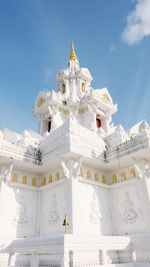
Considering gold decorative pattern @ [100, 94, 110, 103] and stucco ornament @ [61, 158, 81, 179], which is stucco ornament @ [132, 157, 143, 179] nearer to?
stucco ornament @ [61, 158, 81, 179]

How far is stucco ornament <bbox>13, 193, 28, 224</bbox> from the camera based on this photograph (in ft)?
46.7

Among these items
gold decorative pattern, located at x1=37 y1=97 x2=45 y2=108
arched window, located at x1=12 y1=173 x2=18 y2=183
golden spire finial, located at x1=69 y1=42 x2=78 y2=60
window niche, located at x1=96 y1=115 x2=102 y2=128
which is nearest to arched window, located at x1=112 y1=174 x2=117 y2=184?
arched window, located at x1=12 y1=173 x2=18 y2=183

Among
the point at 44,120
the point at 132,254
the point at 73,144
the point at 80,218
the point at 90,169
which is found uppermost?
the point at 44,120

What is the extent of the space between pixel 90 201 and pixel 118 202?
1968 mm

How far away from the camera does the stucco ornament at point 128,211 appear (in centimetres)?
1363

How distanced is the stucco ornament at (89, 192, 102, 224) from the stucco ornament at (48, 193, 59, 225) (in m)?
2.19

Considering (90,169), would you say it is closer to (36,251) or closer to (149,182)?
(149,182)

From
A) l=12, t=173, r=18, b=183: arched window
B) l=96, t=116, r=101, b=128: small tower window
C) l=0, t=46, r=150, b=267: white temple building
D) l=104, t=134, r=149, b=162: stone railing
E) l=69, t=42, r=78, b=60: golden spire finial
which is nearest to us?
l=0, t=46, r=150, b=267: white temple building

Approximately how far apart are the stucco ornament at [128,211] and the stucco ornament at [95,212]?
157 centimetres

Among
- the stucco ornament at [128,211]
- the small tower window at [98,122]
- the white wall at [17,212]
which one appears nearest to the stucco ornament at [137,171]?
the stucco ornament at [128,211]

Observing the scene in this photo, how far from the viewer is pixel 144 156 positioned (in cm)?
1395

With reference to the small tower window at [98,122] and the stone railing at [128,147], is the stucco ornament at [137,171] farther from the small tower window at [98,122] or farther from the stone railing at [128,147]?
the small tower window at [98,122]

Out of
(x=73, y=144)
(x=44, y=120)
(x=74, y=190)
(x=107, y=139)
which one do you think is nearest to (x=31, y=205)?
(x=74, y=190)

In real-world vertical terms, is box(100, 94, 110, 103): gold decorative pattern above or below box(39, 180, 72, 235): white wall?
above
